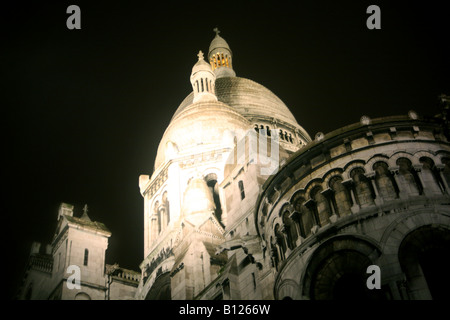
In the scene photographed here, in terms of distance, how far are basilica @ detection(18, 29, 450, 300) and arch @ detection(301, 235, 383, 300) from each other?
4 centimetres

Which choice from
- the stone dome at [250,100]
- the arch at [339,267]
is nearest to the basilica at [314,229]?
the arch at [339,267]

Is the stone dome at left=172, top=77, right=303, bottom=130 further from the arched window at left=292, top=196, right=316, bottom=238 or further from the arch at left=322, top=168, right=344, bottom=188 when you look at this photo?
the arch at left=322, top=168, right=344, bottom=188

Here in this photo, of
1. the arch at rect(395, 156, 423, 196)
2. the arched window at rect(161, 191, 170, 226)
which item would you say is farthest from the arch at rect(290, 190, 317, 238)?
the arched window at rect(161, 191, 170, 226)

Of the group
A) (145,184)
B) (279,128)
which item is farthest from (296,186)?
(279,128)

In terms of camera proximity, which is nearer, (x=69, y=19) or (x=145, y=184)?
(x=69, y=19)

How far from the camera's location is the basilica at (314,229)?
76.2ft

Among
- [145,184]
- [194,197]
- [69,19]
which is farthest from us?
[145,184]

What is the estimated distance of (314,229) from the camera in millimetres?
25203

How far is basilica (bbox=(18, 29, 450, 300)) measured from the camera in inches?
915

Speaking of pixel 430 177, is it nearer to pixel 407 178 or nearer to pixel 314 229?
pixel 407 178

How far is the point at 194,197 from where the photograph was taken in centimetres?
4109

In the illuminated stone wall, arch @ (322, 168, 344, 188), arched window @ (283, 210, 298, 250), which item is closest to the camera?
the illuminated stone wall
